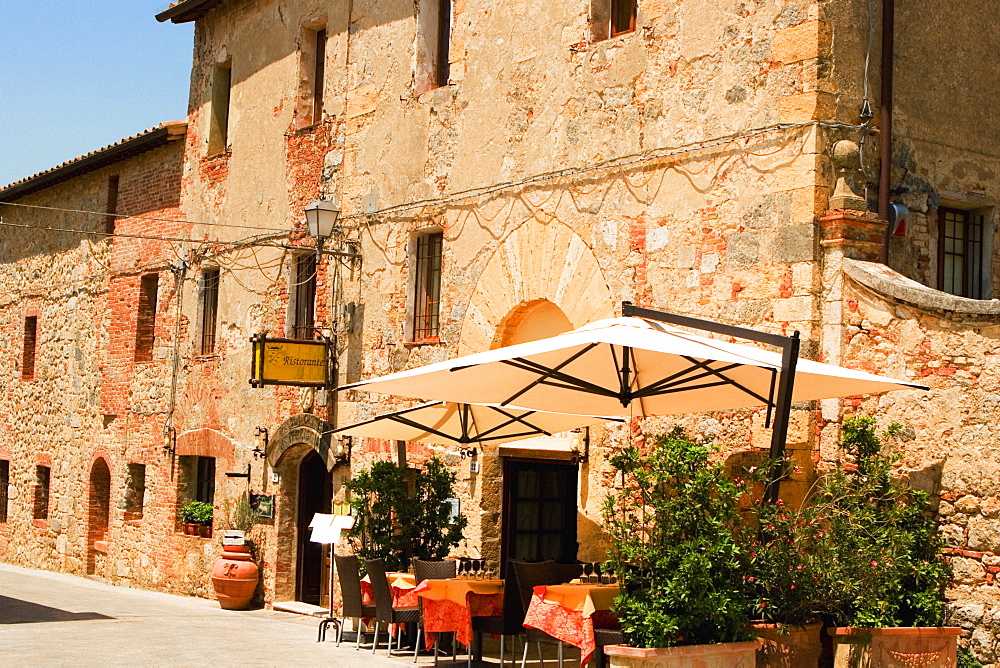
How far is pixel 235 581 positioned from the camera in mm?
15195

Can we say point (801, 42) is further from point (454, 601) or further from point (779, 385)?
point (454, 601)

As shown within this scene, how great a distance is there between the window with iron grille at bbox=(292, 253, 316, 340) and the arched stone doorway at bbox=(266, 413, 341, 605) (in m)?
1.17

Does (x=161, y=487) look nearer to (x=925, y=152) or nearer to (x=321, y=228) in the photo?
(x=321, y=228)

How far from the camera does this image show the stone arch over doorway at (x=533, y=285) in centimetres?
1120

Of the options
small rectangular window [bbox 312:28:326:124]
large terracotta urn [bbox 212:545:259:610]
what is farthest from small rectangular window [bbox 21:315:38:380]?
small rectangular window [bbox 312:28:326:124]

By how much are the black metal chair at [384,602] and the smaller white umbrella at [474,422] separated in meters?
1.23

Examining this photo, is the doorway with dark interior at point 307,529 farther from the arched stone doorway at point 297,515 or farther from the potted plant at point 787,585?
the potted plant at point 787,585

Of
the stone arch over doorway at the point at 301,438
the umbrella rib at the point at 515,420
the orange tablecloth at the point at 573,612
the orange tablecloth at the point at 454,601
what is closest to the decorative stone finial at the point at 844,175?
the umbrella rib at the point at 515,420

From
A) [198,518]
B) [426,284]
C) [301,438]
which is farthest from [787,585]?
[198,518]

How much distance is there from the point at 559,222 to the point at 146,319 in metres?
9.06

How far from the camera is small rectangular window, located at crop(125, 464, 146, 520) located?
1820cm

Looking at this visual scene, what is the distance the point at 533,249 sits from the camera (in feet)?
38.6

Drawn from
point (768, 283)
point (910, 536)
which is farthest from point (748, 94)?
point (910, 536)

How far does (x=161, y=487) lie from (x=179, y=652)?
7.25 metres
